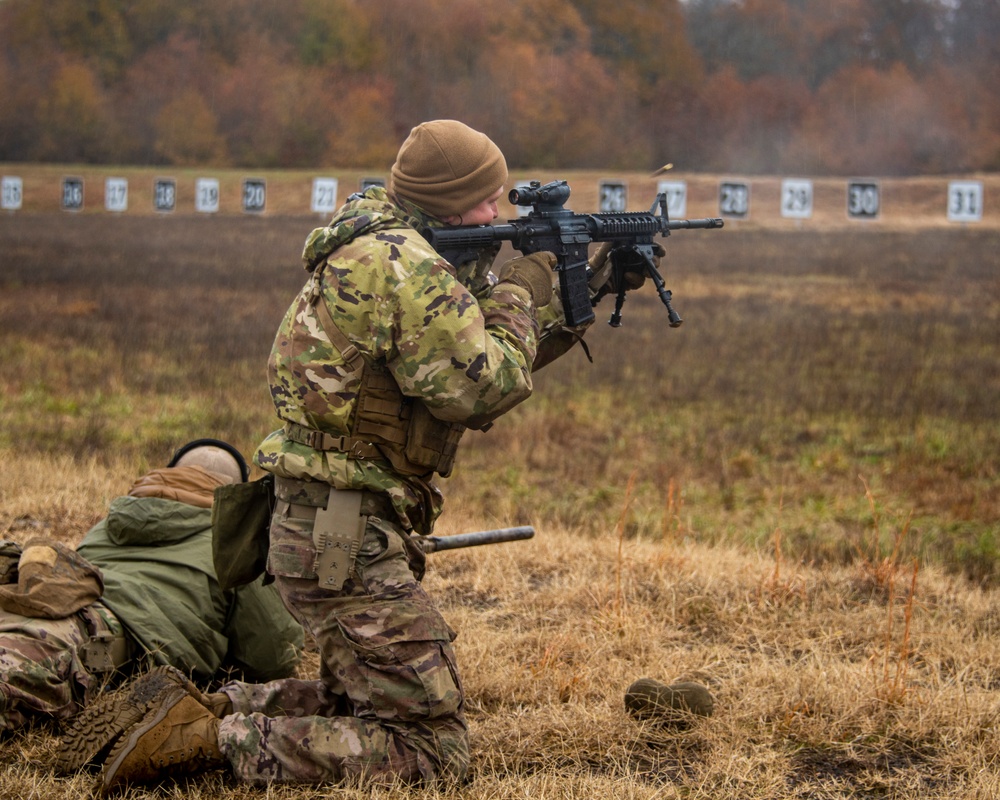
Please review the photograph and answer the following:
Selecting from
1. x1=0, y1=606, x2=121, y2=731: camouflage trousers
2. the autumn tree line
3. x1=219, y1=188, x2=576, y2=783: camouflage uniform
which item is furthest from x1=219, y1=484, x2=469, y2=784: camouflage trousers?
the autumn tree line

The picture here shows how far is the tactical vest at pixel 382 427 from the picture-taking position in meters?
3.19

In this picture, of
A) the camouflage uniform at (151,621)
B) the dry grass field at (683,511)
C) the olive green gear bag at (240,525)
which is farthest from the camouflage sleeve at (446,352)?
the camouflage uniform at (151,621)

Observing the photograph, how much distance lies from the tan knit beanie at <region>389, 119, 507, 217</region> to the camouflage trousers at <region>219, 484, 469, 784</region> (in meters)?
0.92

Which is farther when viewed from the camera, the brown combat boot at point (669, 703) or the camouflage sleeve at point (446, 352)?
the brown combat boot at point (669, 703)

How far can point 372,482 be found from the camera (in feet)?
10.5

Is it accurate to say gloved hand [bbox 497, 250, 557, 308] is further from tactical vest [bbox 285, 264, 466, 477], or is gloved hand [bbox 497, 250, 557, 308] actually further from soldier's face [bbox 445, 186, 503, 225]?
tactical vest [bbox 285, 264, 466, 477]

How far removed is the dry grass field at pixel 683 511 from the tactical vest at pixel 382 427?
0.90m

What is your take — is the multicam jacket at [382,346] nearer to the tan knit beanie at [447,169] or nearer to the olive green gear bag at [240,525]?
the tan knit beanie at [447,169]

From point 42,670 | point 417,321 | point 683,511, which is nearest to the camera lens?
point 417,321

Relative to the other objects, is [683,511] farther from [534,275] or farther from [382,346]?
[382,346]

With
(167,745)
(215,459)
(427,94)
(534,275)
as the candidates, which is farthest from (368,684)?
(427,94)

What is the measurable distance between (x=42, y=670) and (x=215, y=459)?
1246 mm

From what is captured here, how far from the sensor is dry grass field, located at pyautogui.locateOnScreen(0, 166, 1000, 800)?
3553 mm

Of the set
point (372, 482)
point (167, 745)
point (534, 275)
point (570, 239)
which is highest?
point (570, 239)
